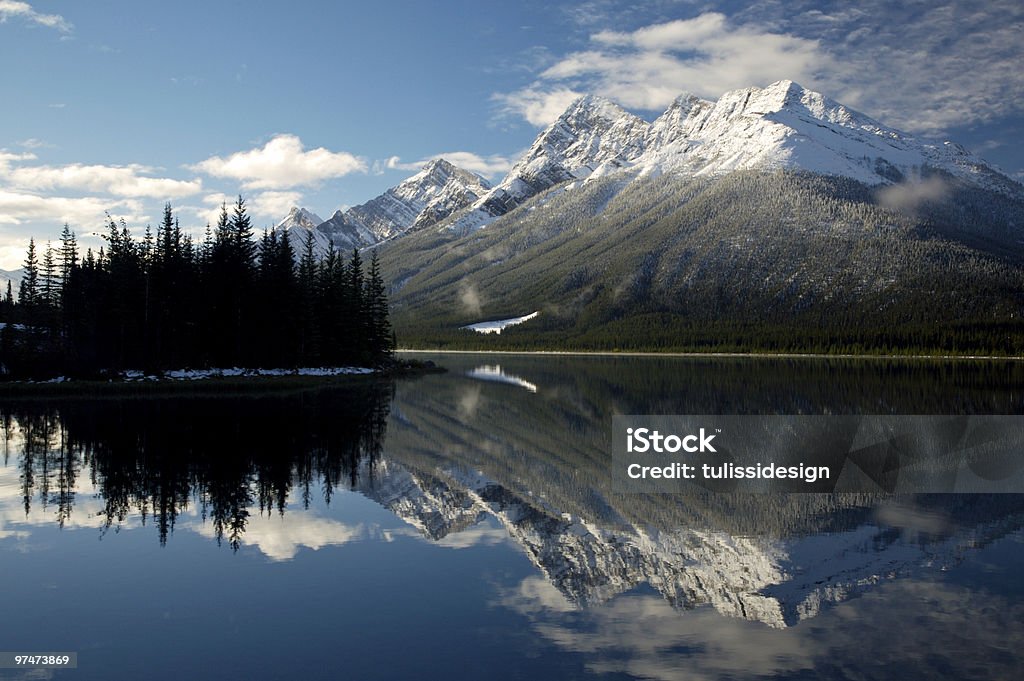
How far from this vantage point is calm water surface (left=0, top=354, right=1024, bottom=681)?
14.2m

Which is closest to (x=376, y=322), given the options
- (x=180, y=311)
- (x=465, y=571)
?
(x=180, y=311)

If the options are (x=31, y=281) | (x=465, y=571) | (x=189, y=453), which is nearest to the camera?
(x=465, y=571)

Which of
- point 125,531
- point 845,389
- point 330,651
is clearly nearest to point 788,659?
point 330,651

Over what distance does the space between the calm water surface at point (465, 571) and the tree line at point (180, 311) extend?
4546 cm

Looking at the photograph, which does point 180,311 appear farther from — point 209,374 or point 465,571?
point 465,571

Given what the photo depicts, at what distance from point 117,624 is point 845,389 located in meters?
77.3

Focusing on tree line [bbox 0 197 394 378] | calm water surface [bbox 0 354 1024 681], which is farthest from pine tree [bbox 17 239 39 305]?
calm water surface [bbox 0 354 1024 681]

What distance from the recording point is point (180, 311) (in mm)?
84250

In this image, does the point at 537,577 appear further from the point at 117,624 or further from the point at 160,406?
the point at 160,406

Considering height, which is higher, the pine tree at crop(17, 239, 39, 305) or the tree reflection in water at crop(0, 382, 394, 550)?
the pine tree at crop(17, 239, 39, 305)

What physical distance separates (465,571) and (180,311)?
74048 millimetres

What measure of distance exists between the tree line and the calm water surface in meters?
45.5

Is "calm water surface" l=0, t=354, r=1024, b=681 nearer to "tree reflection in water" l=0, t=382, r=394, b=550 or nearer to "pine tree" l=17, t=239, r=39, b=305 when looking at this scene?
"tree reflection in water" l=0, t=382, r=394, b=550

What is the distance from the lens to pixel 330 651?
559 inches
